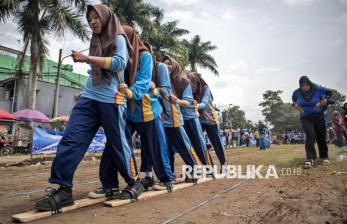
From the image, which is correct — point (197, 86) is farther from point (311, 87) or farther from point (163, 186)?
point (311, 87)

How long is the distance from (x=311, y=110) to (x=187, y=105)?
11.8ft

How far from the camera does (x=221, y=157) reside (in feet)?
20.0

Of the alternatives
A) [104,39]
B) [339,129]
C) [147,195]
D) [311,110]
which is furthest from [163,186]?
[339,129]

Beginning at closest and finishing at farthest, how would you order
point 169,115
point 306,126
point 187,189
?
point 187,189 → point 169,115 → point 306,126

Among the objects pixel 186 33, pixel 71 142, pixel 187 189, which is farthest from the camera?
pixel 186 33

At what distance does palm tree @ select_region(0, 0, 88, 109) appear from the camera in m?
15.3

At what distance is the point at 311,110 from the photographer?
699cm

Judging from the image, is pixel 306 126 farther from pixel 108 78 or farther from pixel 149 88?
pixel 108 78

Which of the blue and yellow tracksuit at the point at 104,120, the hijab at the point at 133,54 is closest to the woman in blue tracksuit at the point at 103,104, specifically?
the blue and yellow tracksuit at the point at 104,120

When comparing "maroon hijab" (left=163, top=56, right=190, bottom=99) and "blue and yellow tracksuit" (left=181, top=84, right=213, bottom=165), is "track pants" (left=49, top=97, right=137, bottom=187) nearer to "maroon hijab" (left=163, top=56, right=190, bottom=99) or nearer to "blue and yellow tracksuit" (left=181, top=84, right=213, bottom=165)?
"maroon hijab" (left=163, top=56, right=190, bottom=99)

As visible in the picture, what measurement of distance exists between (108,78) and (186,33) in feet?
95.2

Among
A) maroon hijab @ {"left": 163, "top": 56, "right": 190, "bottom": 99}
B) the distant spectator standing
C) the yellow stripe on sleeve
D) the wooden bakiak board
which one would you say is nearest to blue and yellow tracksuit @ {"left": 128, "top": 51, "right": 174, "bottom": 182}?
the wooden bakiak board

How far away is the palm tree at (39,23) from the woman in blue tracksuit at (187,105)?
39.7ft

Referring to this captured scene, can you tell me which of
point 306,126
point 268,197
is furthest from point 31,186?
point 306,126
